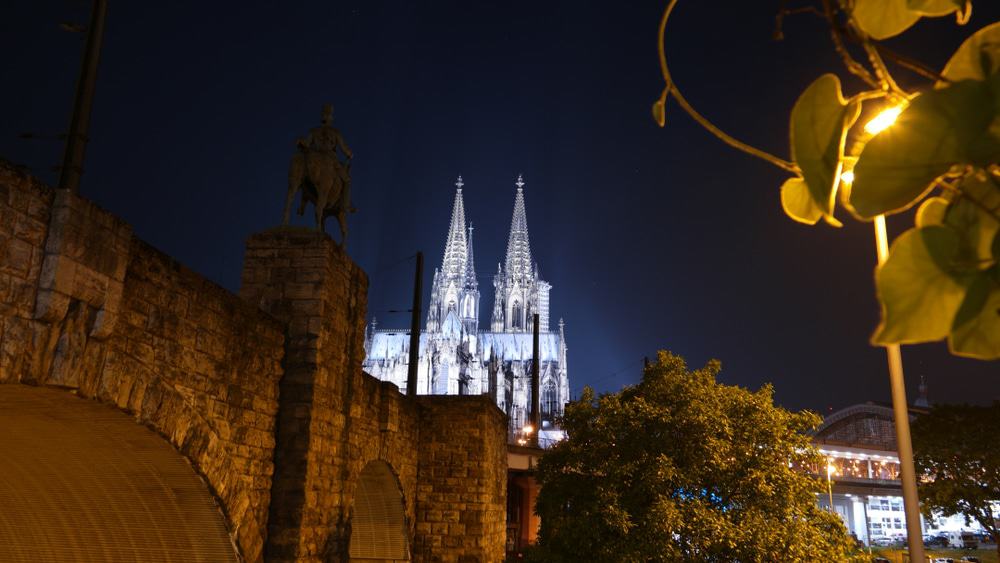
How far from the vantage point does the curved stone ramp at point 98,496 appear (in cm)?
700

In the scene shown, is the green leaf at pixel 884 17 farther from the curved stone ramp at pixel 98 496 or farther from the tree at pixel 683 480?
the tree at pixel 683 480

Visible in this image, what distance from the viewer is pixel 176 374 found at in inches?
288

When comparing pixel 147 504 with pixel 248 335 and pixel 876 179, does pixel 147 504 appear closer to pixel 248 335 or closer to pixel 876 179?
pixel 248 335

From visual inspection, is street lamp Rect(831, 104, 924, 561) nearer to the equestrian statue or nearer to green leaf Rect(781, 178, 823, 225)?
green leaf Rect(781, 178, 823, 225)

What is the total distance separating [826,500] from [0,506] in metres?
59.3

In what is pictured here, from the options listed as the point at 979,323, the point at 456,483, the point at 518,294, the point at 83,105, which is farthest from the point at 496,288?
the point at 979,323

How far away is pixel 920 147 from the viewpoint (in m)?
0.80

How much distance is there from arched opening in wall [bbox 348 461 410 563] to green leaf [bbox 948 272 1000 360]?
45.4ft

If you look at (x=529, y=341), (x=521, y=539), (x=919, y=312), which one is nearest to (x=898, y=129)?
(x=919, y=312)

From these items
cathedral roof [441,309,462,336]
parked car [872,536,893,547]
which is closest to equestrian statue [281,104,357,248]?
parked car [872,536,893,547]

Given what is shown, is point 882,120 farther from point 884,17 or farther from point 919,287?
point 919,287

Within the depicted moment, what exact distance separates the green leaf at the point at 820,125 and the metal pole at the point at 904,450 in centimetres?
665

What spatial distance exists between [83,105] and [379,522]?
30.9 feet

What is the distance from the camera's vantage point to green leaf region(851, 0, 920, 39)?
3.28 ft
